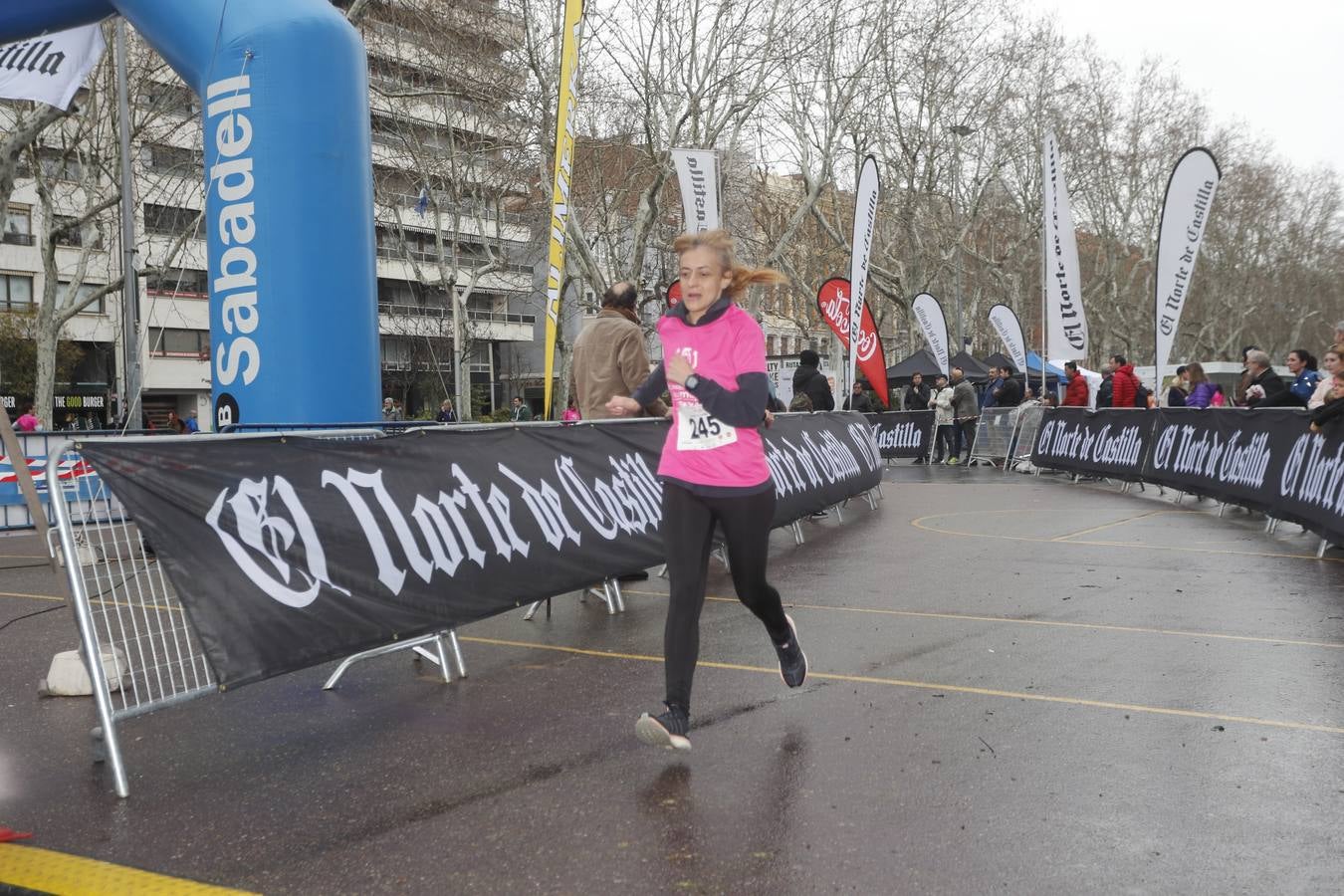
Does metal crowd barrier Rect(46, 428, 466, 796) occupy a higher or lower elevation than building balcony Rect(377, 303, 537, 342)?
lower

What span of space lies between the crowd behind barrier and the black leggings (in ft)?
4.96

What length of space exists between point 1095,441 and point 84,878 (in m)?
17.9

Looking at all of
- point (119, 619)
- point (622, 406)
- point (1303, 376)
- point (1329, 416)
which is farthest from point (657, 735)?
point (1303, 376)

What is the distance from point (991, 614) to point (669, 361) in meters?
3.72

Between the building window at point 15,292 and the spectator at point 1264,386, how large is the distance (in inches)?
1981

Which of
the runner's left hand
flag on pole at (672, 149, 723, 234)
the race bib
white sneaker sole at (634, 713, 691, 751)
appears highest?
flag on pole at (672, 149, 723, 234)

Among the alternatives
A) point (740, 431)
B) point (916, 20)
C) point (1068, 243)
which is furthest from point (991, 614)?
point (916, 20)

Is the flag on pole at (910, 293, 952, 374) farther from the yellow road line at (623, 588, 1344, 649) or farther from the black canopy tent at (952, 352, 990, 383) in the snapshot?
the yellow road line at (623, 588, 1344, 649)

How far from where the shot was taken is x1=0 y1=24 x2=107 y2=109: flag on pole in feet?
34.4

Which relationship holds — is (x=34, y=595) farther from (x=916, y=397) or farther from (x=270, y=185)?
(x=916, y=397)

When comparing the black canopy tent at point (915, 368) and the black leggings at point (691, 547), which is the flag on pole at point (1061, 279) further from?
the black leggings at point (691, 547)

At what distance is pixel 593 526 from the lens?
7.27 metres

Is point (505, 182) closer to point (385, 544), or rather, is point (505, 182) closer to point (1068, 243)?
point (1068, 243)

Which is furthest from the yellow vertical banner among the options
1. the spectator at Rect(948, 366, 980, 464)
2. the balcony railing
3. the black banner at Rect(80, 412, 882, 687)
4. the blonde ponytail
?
the balcony railing
